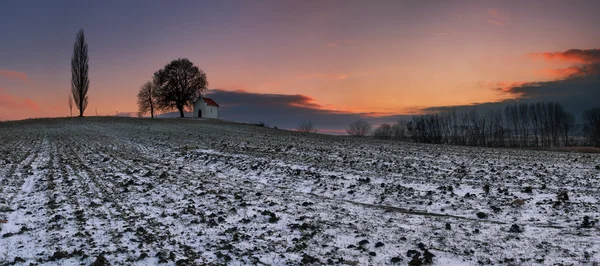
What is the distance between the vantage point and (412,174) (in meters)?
14.0

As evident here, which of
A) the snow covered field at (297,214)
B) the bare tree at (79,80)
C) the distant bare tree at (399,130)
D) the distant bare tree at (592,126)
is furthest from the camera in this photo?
the distant bare tree at (399,130)

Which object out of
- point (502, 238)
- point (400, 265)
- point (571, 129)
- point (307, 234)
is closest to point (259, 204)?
point (307, 234)

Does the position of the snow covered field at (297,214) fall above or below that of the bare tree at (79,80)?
below

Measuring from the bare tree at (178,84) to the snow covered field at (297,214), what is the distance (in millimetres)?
63726

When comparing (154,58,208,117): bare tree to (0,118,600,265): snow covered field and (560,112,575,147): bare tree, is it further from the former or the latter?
(560,112,575,147): bare tree

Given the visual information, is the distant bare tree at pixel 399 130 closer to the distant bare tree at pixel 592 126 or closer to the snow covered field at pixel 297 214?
the distant bare tree at pixel 592 126

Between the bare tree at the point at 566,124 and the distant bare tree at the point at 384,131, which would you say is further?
the distant bare tree at the point at 384,131

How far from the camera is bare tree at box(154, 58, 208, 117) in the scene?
76.9m

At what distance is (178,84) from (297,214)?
75563mm

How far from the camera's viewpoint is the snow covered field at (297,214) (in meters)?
6.19

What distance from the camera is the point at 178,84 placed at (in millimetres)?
77500

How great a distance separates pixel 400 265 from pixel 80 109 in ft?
261

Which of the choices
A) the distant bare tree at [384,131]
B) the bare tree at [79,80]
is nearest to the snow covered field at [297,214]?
the bare tree at [79,80]

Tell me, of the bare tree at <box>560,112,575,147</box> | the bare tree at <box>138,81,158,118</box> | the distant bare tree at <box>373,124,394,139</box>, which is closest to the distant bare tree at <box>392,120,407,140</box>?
the distant bare tree at <box>373,124,394,139</box>
